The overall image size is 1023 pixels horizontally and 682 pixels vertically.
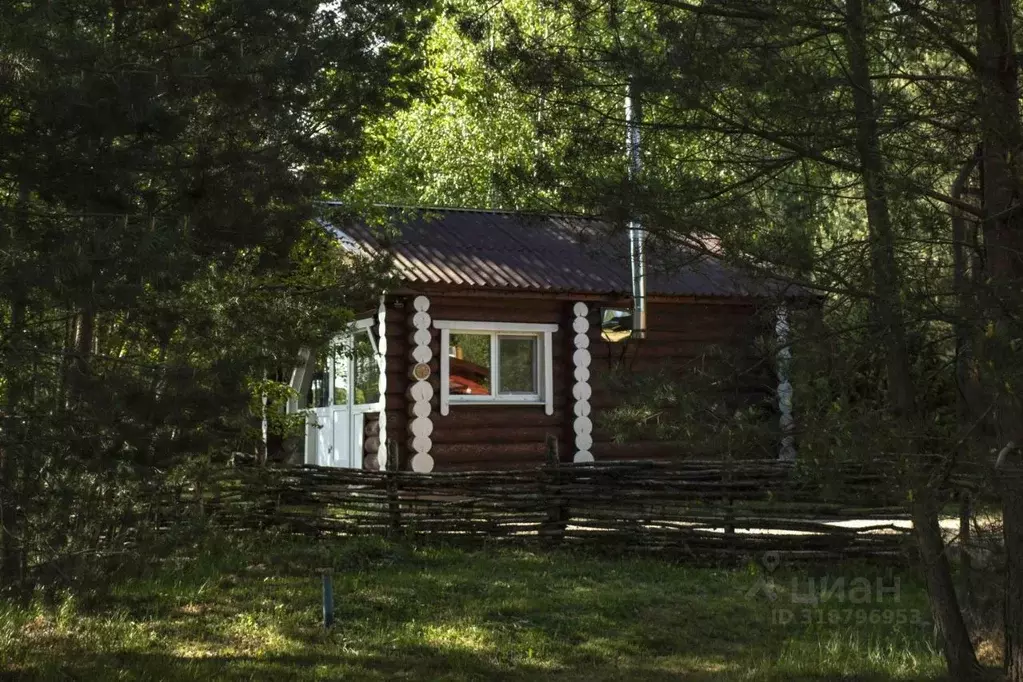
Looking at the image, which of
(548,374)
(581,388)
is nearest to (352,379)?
(548,374)

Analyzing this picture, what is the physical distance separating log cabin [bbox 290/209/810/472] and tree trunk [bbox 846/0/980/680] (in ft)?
26.4

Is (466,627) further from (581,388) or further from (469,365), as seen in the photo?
(581,388)

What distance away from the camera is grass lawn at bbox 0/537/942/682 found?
6.99 metres

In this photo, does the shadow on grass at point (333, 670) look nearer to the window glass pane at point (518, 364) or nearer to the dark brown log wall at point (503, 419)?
the dark brown log wall at point (503, 419)

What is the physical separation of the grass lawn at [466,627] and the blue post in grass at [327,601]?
0.31 ft

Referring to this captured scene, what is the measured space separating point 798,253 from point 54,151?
154 inches

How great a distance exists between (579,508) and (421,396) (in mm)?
3836

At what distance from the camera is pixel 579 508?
37.8ft

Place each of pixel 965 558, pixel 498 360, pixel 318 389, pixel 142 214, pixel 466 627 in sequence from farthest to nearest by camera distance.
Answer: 1. pixel 318 389
2. pixel 498 360
3. pixel 466 627
4. pixel 965 558
5. pixel 142 214

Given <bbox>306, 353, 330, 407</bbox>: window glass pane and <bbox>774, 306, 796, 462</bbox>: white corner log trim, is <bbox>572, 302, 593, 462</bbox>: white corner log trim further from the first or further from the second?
<bbox>774, 306, 796, 462</bbox>: white corner log trim

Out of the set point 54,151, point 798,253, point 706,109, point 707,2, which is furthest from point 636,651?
point 54,151

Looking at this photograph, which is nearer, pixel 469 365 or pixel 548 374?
pixel 469 365

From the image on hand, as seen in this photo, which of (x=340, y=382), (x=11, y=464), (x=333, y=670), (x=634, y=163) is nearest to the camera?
(x=11, y=464)

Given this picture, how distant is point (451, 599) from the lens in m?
8.89
